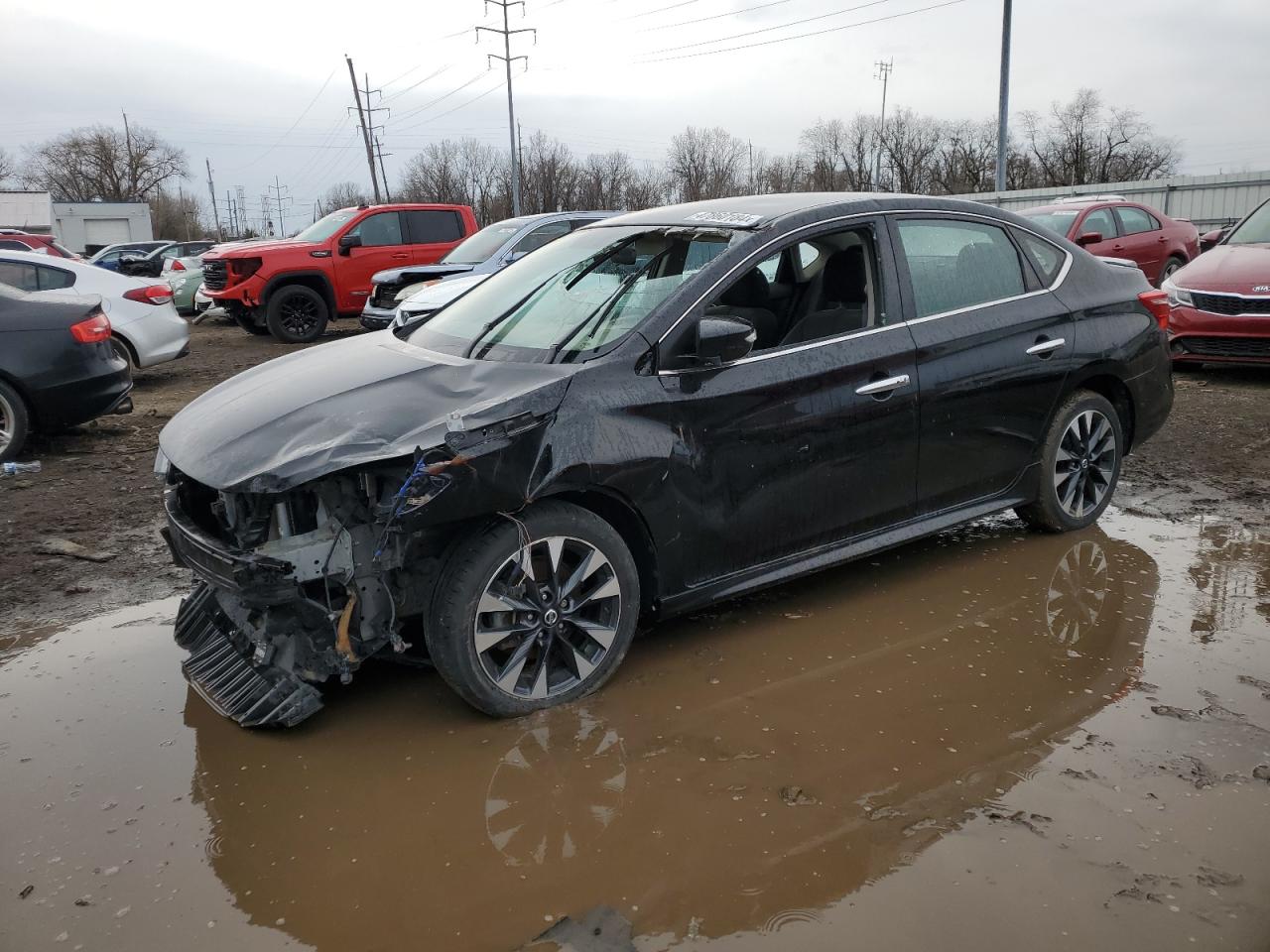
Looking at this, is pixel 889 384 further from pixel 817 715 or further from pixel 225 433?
pixel 225 433

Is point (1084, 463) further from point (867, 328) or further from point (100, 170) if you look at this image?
point (100, 170)

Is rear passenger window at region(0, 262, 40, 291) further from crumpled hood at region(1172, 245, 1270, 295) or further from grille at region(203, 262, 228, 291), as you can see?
crumpled hood at region(1172, 245, 1270, 295)

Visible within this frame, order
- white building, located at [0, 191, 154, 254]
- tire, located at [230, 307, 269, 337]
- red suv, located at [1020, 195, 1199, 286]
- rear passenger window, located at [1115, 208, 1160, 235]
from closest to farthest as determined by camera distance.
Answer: red suv, located at [1020, 195, 1199, 286], rear passenger window, located at [1115, 208, 1160, 235], tire, located at [230, 307, 269, 337], white building, located at [0, 191, 154, 254]

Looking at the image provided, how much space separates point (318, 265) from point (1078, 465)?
507 inches

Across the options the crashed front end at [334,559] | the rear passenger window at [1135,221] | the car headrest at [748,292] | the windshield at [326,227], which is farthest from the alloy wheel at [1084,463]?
the windshield at [326,227]

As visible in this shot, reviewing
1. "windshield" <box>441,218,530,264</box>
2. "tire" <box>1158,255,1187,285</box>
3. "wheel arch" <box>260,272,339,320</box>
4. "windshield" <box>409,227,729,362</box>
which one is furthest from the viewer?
"wheel arch" <box>260,272,339,320</box>

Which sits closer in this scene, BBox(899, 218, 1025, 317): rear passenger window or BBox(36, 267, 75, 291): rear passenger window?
BBox(899, 218, 1025, 317): rear passenger window

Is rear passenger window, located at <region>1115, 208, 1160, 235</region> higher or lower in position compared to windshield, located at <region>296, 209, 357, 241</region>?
lower

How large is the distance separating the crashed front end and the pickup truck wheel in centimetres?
1307

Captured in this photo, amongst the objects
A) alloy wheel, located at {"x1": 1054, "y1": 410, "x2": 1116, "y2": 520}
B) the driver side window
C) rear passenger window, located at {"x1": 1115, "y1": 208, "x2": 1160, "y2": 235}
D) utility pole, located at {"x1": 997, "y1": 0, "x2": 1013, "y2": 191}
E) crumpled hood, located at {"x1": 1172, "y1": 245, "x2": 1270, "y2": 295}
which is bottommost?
alloy wheel, located at {"x1": 1054, "y1": 410, "x2": 1116, "y2": 520}

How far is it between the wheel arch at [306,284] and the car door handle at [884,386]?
12851 millimetres

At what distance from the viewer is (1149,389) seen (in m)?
5.27

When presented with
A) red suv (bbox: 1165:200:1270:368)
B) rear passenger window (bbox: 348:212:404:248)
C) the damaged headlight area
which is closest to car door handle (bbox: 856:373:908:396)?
the damaged headlight area

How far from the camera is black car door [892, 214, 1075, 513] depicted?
172 inches
